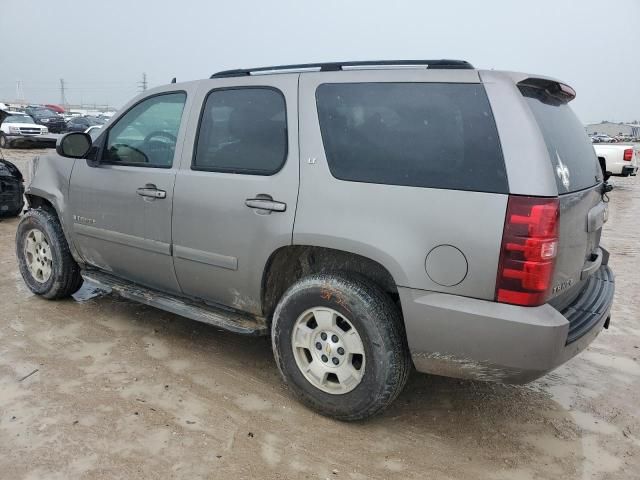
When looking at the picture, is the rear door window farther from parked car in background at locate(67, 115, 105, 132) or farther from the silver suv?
parked car in background at locate(67, 115, 105, 132)

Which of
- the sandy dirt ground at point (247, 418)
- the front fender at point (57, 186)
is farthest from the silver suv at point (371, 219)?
the front fender at point (57, 186)

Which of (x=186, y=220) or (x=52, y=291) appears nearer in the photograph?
(x=186, y=220)

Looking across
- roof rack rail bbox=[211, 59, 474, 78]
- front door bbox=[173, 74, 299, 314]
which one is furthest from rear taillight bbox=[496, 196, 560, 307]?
front door bbox=[173, 74, 299, 314]

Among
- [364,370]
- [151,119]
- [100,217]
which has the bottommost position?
[364,370]

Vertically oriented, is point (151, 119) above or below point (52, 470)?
above

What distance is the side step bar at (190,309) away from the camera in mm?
3168

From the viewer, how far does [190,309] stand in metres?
3.40

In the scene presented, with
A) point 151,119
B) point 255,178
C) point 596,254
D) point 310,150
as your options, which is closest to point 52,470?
point 255,178

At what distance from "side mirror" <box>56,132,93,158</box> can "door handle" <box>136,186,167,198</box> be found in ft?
2.40

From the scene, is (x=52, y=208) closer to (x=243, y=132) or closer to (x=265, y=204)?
(x=243, y=132)

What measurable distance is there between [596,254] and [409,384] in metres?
1.39

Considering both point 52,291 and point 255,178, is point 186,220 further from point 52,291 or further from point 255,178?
point 52,291

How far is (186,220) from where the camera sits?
329 cm

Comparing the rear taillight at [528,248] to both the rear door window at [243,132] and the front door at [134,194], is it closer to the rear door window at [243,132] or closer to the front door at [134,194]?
the rear door window at [243,132]
